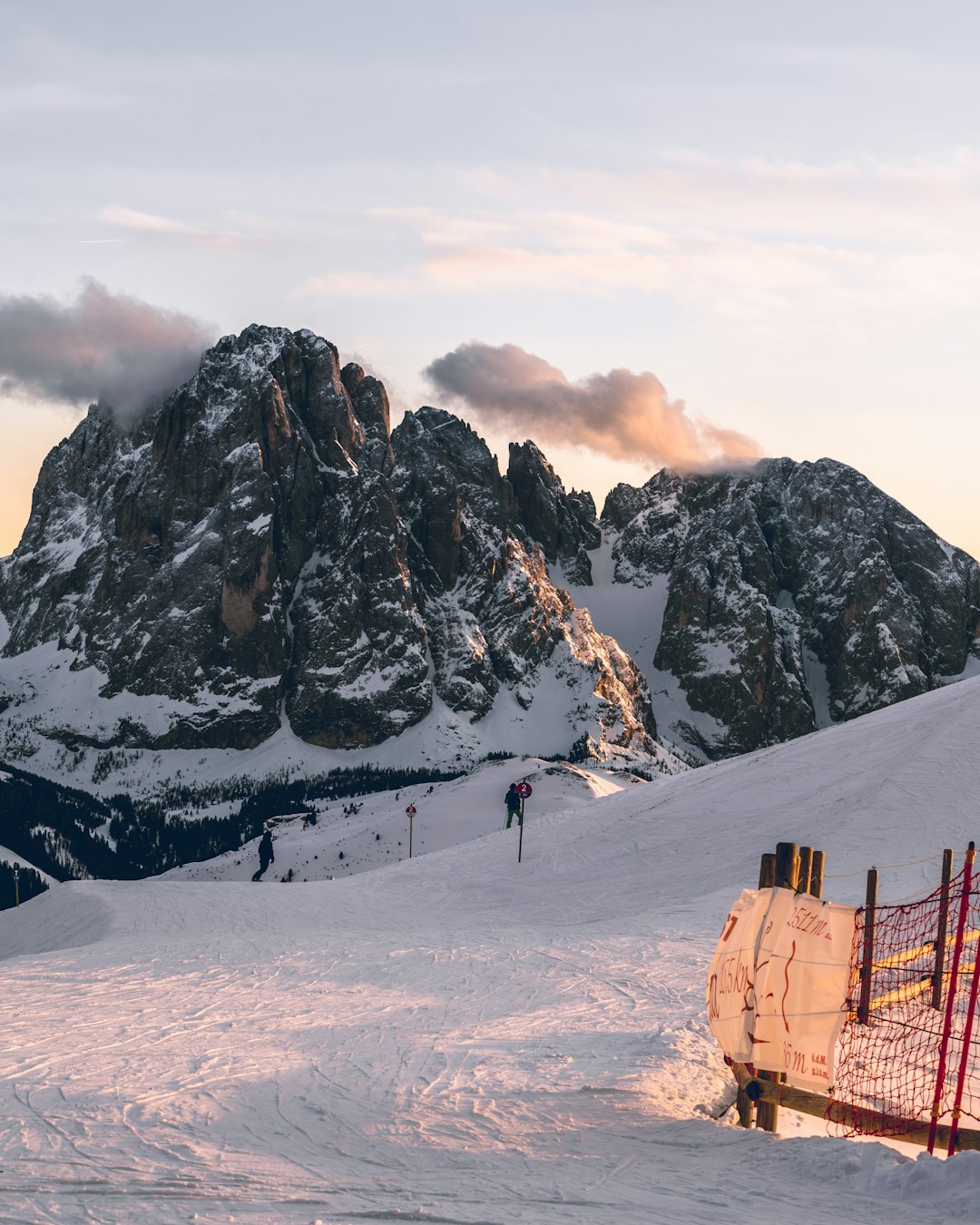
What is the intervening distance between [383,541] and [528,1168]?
7366 inches

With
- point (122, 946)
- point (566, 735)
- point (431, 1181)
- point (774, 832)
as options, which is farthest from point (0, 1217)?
point (566, 735)

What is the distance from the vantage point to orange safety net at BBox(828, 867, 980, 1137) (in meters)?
10.9

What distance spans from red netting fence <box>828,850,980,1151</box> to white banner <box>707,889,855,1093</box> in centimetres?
36

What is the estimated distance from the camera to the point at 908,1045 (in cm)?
1464

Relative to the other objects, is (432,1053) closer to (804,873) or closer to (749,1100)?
(749,1100)

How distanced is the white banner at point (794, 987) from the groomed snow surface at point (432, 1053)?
26.3 inches

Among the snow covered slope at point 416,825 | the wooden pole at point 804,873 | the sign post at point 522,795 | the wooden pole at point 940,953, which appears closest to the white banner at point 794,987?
the wooden pole at point 804,873

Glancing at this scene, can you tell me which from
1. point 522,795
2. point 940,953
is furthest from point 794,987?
point 522,795

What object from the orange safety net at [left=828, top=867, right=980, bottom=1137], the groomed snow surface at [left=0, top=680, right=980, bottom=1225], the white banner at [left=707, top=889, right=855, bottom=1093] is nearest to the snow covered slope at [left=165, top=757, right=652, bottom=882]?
the groomed snow surface at [left=0, top=680, right=980, bottom=1225]

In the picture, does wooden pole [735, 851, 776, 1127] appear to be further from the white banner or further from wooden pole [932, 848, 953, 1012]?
wooden pole [932, 848, 953, 1012]

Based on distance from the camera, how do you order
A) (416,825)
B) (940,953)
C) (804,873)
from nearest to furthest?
(804,873)
(940,953)
(416,825)

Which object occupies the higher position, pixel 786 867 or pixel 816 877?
pixel 786 867

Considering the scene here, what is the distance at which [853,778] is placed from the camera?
114 ft

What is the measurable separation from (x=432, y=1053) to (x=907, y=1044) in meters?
5.43
